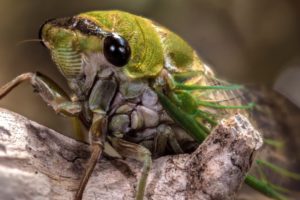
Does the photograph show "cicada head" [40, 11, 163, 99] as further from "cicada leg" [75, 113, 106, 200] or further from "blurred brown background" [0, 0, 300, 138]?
"blurred brown background" [0, 0, 300, 138]

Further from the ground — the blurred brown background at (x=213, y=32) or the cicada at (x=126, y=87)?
the cicada at (x=126, y=87)

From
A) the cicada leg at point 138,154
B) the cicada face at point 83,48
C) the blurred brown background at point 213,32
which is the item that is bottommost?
the blurred brown background at point 213,32

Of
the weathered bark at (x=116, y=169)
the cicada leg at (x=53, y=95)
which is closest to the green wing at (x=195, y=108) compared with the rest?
the weathered bark at (x=116, y=169)

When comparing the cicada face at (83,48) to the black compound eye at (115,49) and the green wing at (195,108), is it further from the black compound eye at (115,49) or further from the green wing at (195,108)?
the green wing at (195,108)

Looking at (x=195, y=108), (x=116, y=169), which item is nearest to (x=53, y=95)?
(x=116, y=169)

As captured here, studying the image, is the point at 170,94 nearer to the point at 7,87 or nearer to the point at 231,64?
the point at 7,87

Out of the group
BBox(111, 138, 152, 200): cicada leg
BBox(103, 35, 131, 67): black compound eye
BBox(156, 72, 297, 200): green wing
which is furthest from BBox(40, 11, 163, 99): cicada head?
BBox(111, 138, 152, 200): cicada leg

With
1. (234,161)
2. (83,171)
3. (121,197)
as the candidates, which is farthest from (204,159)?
(83,171)

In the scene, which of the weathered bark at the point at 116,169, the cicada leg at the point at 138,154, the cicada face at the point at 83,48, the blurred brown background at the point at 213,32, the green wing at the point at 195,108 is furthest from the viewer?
the blurred brown background at the point at 213,32
